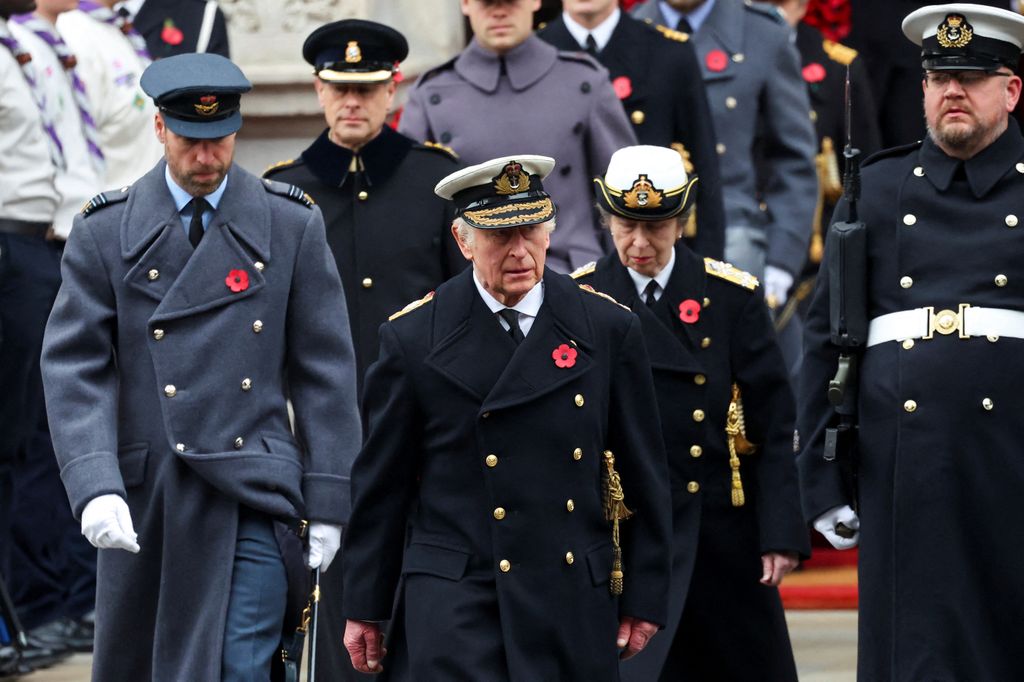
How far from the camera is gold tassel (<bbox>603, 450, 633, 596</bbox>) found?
21.9ft

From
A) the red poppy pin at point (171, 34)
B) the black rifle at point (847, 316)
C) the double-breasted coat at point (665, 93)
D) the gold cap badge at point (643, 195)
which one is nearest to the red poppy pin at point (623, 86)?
the double-breasted coat at point (665, 93)

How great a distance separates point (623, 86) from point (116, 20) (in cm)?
220

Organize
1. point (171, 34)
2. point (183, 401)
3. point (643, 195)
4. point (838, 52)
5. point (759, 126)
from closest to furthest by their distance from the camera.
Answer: point (183, 401)
point (643, 195)
point (759, 126)
point (171, 34)
point (838, 52)

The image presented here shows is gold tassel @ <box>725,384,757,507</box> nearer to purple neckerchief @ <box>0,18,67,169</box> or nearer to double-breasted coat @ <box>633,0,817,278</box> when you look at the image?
double-breasted coat @ <box>633,0,817,278</box>

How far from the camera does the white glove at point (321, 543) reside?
7.29 metres

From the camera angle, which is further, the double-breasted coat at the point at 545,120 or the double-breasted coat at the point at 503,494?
the double-breasted coat at the point at 545,120

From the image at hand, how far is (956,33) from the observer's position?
7320 millimetres

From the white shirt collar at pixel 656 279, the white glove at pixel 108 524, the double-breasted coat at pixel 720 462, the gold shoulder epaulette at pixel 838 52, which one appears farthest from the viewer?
the gold shoulder epaulette at pixel 838 52

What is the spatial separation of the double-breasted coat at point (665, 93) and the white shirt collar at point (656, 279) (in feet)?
5.20

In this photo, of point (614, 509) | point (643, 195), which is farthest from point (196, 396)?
point (643, 195)

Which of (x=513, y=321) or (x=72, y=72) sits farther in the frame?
(x=72, y=72)

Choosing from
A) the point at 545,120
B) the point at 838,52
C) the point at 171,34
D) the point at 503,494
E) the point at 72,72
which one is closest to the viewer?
the point at 503,494

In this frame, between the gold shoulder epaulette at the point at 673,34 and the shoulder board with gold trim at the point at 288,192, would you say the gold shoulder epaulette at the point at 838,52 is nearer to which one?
the gold shoulder epaulette at the point at 673,34

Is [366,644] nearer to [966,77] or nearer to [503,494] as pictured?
[503,494]
